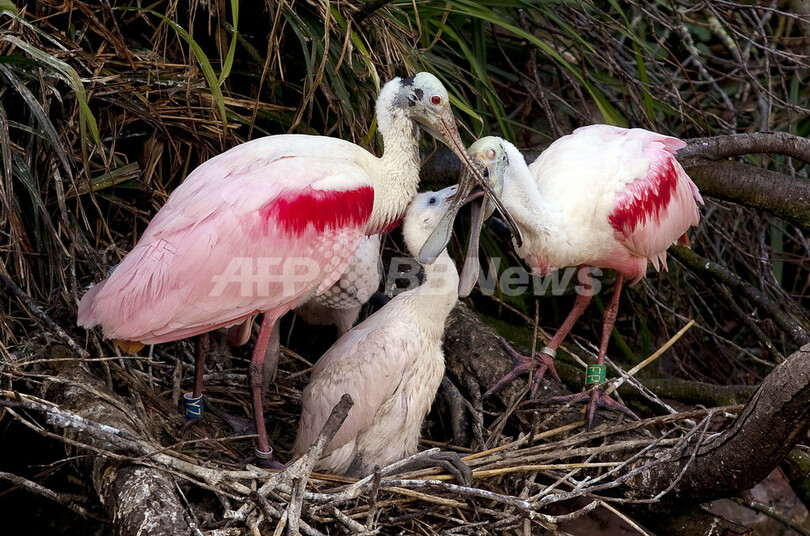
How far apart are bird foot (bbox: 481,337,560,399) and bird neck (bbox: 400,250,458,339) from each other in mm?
553

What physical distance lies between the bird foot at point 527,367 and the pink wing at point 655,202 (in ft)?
2.33

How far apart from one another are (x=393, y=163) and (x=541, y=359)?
1.34m

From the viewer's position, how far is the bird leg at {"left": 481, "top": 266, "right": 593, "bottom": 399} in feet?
16.2

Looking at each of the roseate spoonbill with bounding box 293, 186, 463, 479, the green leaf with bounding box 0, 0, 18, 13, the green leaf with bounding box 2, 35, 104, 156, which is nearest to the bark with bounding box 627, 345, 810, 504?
the roseate spoonbill with bounding box 293, 186, 463, 479

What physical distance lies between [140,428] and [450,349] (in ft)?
5.77

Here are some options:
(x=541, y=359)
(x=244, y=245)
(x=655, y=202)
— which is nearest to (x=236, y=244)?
(x=244, y=245)

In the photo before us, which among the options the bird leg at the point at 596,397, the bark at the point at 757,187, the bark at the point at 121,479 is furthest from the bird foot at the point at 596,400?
the bark at the point at 121,479

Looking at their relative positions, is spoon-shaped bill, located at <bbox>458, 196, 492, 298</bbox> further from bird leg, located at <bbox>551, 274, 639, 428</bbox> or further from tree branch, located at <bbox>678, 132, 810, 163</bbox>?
tree branch, located at <bbox>678, 132, 810, 163</bbox>

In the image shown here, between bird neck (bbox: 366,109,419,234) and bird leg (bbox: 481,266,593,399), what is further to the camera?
bird leg (bbox: 481,266,593,399)

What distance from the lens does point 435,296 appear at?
4520mm

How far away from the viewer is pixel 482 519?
4.05 meters

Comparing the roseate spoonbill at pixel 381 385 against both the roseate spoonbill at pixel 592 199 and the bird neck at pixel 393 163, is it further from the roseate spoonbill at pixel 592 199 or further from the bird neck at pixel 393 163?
the roseate spoonbill at pixel 592 199

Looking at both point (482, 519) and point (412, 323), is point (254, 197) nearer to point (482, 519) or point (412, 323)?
point (412, 323)

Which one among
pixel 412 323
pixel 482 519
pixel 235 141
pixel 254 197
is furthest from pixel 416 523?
pixel 235 141
